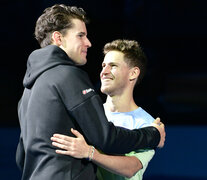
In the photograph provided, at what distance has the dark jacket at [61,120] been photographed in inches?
62.1

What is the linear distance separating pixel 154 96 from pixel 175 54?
62 cm

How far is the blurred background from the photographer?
173 inches

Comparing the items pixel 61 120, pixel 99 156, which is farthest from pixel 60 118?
A: pixel 99 156

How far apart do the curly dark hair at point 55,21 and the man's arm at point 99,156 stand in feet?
1.60

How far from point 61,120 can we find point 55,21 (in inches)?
19.3

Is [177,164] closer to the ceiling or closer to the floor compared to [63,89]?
closer to the floor

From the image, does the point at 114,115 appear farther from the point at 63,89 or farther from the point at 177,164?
the point at 177,164

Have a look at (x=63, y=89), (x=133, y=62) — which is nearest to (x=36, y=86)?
(x=63, y=89)

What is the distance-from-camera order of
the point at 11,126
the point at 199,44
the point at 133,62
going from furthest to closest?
1. the point at 199,44
2. the point at 11,126
3. the point at 133,62

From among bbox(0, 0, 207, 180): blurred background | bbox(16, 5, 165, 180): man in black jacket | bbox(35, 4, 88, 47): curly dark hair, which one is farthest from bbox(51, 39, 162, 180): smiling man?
bbox(0, 0, 207, 180): blurred background

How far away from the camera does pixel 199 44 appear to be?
193 inches

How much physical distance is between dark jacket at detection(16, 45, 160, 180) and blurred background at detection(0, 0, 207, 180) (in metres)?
2.65

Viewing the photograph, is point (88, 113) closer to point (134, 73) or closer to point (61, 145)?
point (61, 145)

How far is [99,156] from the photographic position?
1.70 m
